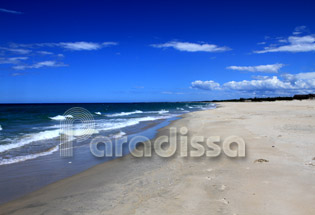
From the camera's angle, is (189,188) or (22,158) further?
(22,158)

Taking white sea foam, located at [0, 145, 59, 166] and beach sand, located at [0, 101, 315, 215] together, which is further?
white sea foam, located at [0, 145, 59, 166]

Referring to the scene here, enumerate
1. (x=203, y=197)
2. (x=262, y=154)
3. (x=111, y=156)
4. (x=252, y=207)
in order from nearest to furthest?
(x=252, y=207) → (x=203, y=197) → (x=262, y=154) → (x=111, y=156)

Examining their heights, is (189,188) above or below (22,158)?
above

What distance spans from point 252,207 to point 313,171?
282cm

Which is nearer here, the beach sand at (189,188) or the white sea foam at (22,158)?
the beach sand at (189,188)

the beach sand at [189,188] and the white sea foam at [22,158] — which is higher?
the beach sand at [189,188]

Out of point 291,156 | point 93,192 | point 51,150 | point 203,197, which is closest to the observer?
point 203,197

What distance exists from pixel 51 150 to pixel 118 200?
23.3 ft

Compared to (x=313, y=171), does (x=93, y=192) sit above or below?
below

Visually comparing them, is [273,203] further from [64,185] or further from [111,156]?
[111,156]

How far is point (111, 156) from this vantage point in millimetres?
9172

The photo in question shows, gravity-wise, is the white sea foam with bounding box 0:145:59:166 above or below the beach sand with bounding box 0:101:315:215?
below

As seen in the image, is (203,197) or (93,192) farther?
(93,192)

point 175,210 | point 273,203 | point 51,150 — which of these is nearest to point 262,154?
point 273,203
